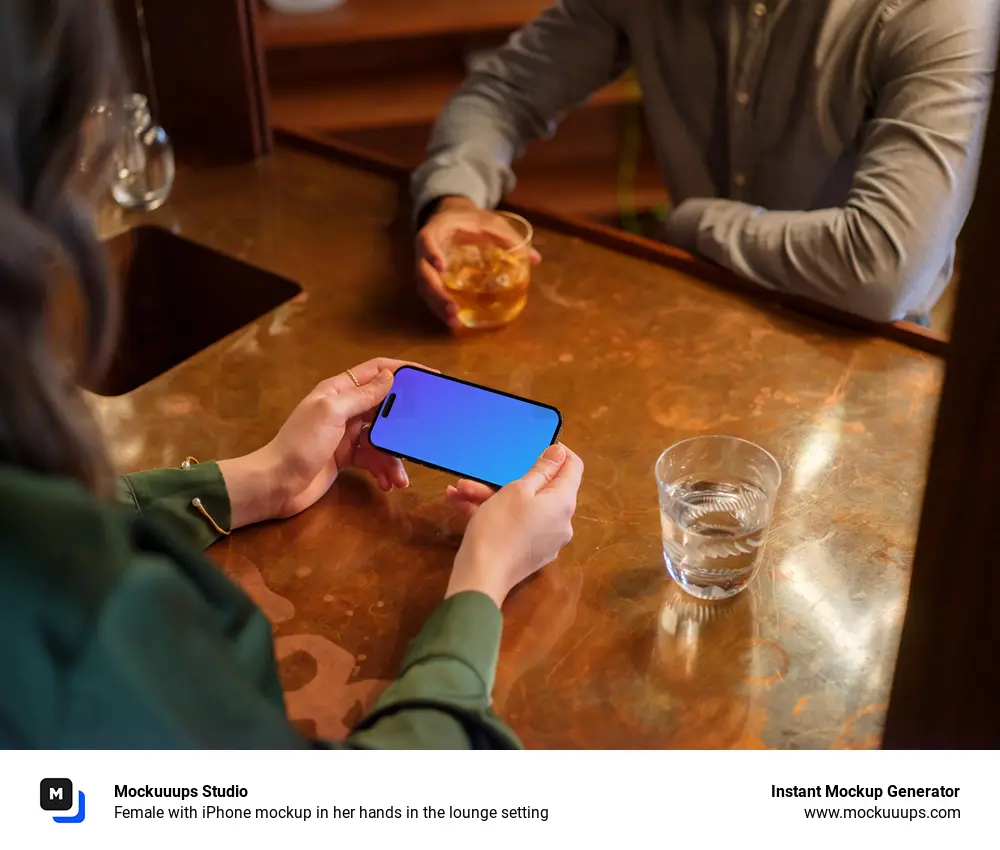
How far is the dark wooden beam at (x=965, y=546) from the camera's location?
0.44 m

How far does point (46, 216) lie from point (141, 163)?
0.83 metres

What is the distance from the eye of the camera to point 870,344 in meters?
1.02

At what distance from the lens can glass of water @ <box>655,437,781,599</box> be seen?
75 centimetres

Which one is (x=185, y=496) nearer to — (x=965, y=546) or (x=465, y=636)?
(x=465, y=636)

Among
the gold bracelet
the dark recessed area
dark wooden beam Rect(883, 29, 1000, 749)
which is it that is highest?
dark wooden beam Rect(883, 29, 1000, 749)

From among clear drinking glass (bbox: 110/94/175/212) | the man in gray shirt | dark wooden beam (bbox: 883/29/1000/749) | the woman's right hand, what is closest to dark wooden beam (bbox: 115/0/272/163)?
clear drinking glass (bbox: 110/94/175/212)

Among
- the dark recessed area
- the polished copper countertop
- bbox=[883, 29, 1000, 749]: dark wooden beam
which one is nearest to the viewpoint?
bbox=[883, 29, 1000, 749]: dark wooden beam

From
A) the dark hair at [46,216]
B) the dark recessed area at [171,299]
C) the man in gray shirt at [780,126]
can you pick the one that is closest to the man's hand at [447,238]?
the man in gray shirt at [780,126]

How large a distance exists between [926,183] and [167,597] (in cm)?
89

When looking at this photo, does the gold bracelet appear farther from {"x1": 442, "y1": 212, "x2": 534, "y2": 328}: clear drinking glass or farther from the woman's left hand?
{"x1": 442, "y1": 212, "x2": 534, "y2": 328}: clear drinking glass

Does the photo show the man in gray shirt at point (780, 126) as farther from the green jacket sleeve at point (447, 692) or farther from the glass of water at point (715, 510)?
the green jacket sleeve at point (447, 692)

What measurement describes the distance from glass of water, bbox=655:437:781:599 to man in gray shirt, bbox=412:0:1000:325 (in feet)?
1.02

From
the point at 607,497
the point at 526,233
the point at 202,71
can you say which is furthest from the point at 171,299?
the point at 607,497
